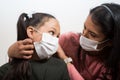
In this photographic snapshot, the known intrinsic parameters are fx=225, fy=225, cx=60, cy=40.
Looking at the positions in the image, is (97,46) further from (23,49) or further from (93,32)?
(23,49)

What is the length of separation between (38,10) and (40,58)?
74 centimetres

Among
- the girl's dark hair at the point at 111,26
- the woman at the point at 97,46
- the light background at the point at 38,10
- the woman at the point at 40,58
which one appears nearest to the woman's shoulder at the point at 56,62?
the woman at the point at 40,58

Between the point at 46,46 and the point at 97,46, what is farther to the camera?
the point at 97,46

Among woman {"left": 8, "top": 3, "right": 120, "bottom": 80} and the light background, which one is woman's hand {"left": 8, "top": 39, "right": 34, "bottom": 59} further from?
the light background

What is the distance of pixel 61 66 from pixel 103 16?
0.44 metres

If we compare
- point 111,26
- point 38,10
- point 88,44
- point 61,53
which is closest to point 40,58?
point 61,53

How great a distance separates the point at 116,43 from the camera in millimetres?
1508

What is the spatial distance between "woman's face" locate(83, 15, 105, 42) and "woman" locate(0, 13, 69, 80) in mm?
215

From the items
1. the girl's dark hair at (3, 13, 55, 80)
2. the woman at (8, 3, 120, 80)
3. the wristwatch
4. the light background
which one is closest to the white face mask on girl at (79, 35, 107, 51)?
the woman at (8, 3, 120, 80)

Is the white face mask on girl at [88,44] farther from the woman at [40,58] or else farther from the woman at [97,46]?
the woman at [40,58]

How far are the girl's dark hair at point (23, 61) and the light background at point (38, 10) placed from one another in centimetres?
45

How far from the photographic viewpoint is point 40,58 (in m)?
1.44

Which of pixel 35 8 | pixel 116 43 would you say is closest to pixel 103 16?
pixel 116 43

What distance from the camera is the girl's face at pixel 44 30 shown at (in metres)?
1.42
